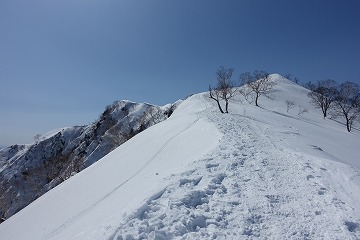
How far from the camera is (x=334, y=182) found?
30.3 ft

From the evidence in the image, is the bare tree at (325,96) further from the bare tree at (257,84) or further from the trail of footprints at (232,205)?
the trail of footprints at (232,205)

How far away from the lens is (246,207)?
744cm

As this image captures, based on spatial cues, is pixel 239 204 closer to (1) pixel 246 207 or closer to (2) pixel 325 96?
(1) pixel 246 207

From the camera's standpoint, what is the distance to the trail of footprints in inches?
252

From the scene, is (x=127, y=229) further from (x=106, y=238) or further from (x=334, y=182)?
(x=334, y=182)

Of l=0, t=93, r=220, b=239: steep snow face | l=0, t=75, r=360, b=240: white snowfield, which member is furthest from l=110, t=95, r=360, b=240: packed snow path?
l=0, t=93, r=220, b=239: steep snow face

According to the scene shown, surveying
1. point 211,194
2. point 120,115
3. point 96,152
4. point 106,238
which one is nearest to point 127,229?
point 106,238

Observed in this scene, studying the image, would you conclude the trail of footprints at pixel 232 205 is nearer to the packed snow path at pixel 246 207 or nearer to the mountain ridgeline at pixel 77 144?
the packed snow path at pixel 246 207

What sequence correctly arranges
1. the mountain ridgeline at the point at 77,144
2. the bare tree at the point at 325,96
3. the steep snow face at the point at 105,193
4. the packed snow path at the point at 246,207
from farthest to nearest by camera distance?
the mountain ridgeline at the point at 77,144 < the bare tree at the point at 325,96 < the steep snow face at the point at 105,193 < the packed snow path at the point at 246,207

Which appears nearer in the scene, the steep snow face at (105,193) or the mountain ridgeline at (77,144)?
the steep snow face at (105,193)

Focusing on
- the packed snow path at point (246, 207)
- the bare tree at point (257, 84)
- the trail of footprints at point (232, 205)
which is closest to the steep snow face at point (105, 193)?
the trail of footprints at point (232, 205)

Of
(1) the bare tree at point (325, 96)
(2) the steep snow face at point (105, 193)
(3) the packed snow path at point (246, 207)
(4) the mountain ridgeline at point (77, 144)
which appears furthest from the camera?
(4) the mountain ridgeline at point (77, 144)

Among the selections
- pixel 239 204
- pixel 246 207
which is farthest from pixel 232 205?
pixel 246 207

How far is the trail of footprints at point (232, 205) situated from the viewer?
6.40 m
